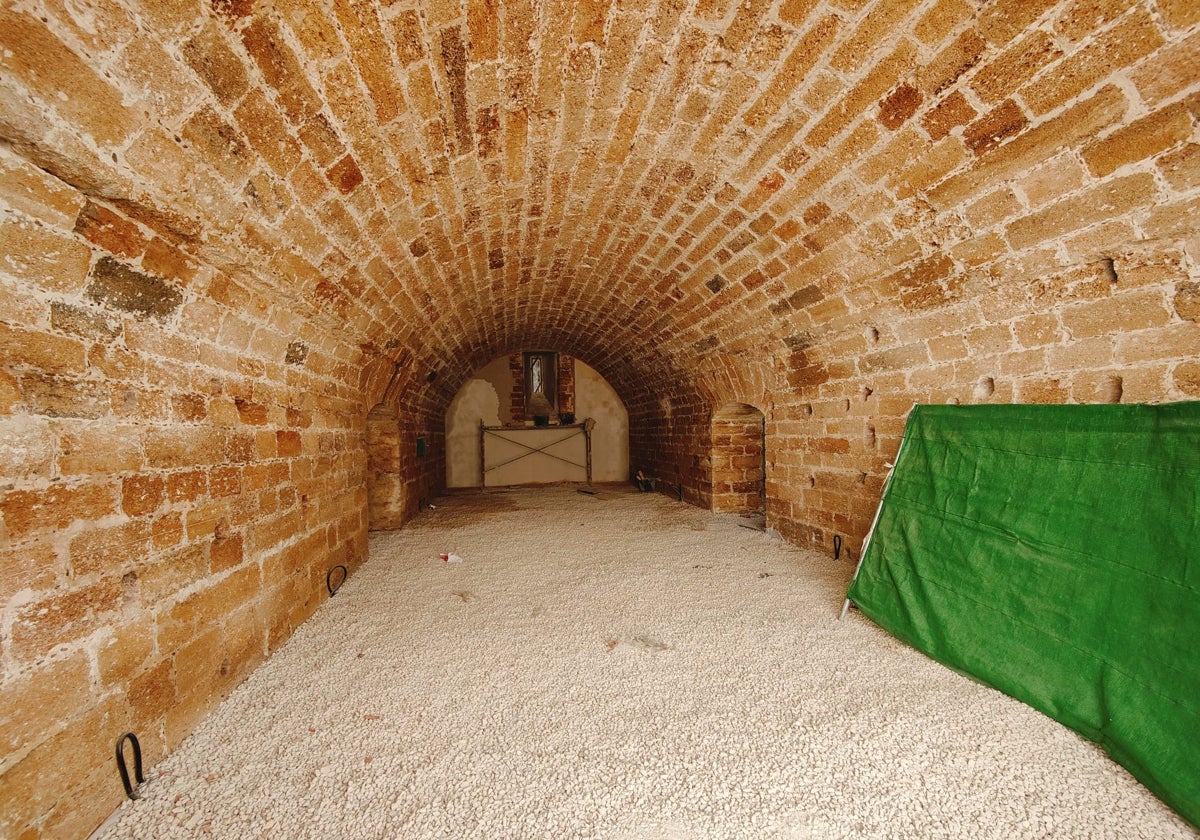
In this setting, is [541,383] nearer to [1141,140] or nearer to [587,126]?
[587,126]

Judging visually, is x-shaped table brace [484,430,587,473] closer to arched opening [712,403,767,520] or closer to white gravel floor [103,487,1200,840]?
arched opening [712,403,767,520]

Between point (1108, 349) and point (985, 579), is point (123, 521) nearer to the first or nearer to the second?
point (985, 579)

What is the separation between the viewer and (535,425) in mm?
9430

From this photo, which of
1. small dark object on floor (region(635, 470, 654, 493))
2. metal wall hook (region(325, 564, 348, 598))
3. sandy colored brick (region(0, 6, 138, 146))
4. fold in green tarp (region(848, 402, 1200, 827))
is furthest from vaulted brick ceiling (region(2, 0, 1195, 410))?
small dark object on floor (region(635, 470, 654, 493))

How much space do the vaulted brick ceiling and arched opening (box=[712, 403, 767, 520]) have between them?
2.46m

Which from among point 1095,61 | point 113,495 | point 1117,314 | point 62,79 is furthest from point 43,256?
point 1117,314

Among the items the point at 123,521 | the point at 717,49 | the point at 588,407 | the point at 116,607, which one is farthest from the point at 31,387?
the point at 588,407

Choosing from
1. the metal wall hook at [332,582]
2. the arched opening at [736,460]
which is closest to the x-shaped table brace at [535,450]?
the arched opening at [736,460]

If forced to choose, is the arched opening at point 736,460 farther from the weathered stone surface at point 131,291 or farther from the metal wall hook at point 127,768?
the metal wall hook at point 127,768

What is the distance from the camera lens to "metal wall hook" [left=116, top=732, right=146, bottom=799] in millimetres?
1386

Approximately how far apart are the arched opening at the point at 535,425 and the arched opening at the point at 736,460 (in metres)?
4.06

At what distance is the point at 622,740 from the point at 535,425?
7.99 meters

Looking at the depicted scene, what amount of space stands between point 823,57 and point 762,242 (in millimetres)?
1274

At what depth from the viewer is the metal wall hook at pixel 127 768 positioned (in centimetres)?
139
